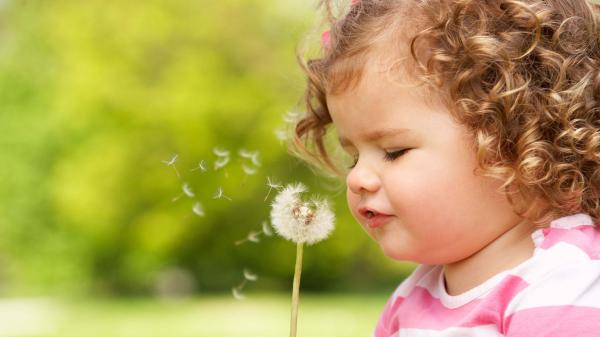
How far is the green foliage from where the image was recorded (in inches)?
540

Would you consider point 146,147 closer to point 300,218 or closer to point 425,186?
point 300,218

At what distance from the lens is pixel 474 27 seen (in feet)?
5.38

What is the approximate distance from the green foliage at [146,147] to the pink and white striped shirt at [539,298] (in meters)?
11.6

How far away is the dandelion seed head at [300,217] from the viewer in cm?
167

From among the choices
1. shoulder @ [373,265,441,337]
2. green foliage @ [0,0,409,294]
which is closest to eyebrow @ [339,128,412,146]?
shoulder @ [373,265,441,337]

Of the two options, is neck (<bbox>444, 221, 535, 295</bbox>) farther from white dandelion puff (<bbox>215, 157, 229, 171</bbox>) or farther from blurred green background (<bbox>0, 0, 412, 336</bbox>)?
blurred green background (<bbox>0, 0, 412, 336</bbox>)

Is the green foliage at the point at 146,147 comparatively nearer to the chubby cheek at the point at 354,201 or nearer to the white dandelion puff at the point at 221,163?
the white dandelion puff at the point at 221,163

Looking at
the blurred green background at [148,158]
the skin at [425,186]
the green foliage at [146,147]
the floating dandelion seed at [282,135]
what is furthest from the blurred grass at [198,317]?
the skin at [425,186]

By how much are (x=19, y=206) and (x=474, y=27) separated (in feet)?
45.4

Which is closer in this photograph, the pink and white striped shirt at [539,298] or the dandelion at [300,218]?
the pink and white striped shirt at [539,298]

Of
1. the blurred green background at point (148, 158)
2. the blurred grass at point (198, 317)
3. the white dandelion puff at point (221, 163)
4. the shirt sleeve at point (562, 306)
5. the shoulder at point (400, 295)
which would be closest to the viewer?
the shirt sleeve at point (562, 306)

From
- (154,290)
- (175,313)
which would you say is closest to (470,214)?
(175,313)

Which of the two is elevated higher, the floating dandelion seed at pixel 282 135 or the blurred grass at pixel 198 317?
the blurred grass at pixel 198 317

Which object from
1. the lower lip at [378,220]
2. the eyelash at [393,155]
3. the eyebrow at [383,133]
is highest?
the eyebrow at [383,133]
